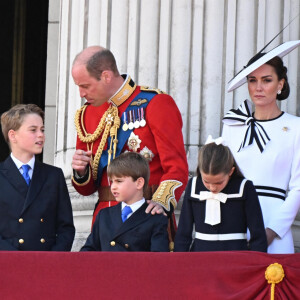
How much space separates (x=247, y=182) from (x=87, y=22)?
2433 millimetres

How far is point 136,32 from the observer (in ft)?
22.5

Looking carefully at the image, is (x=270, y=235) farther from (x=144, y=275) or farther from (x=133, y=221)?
(x=144, y=275)

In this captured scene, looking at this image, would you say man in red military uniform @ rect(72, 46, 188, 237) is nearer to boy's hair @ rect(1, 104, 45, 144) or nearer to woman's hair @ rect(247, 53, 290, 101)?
boy's hair @ rect(1, 104, 45, 144)

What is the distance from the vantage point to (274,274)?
4328mm

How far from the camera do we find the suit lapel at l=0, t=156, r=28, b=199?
5.44 m

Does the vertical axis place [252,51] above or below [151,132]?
above

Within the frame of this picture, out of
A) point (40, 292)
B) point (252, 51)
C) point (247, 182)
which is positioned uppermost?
point (252, 51)

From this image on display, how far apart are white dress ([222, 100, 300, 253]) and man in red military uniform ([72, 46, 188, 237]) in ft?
1.09

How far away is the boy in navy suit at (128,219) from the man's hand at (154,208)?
22 mm

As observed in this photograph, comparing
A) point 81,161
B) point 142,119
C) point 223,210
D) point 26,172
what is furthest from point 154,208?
point 26,172

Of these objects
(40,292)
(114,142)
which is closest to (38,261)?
(40,292)

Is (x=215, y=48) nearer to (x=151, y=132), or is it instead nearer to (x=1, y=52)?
(x=151, y=132)

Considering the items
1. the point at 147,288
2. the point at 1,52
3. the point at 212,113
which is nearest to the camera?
the point at 147,288

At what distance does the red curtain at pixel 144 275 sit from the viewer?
4.36 meters
